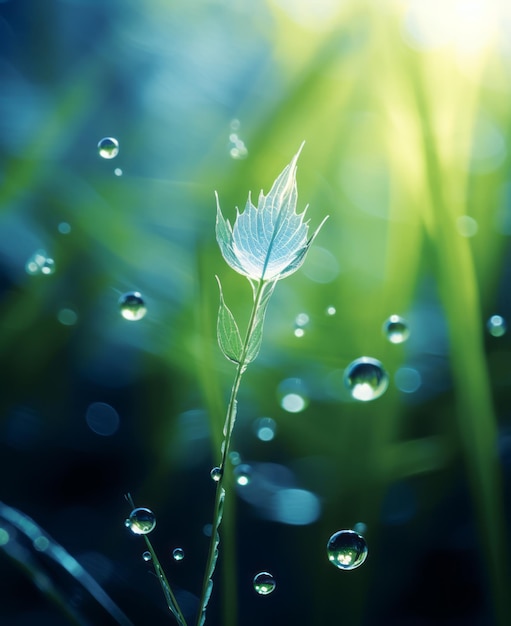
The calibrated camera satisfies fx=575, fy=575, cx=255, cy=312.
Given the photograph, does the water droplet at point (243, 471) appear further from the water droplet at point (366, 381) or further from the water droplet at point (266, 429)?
the water droplet at point (366, 381)

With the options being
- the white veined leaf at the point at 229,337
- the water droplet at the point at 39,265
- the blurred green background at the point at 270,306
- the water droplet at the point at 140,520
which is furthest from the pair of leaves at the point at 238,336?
the water droplet at the point at 39,265

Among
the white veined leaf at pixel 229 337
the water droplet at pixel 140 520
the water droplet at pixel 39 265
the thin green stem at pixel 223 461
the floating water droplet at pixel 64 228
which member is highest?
the floating water droplet at pixel 64 228

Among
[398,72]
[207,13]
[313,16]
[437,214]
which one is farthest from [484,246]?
[207,13]

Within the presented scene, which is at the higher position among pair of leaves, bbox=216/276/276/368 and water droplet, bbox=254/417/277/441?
pair of leaves, bbox=216/276/276/368

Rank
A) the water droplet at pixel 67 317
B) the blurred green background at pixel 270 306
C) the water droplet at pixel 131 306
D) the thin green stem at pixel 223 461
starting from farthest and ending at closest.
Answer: the water droplet at pixel 67 317, the blurred green background at pixel 270 306, the water droplet at pixel 131 306, the thin green stem at pixel 223 461

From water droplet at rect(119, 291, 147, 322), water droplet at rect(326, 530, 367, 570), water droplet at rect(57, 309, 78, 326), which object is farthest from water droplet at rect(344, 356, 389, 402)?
water droplet at rect(57, 309, 78, 326)

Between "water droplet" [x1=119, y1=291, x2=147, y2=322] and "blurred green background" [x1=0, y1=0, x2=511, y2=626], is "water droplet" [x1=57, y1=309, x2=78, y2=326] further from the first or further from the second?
"water droplet" [x1=119, y1=291, x2=147, y2=322]
